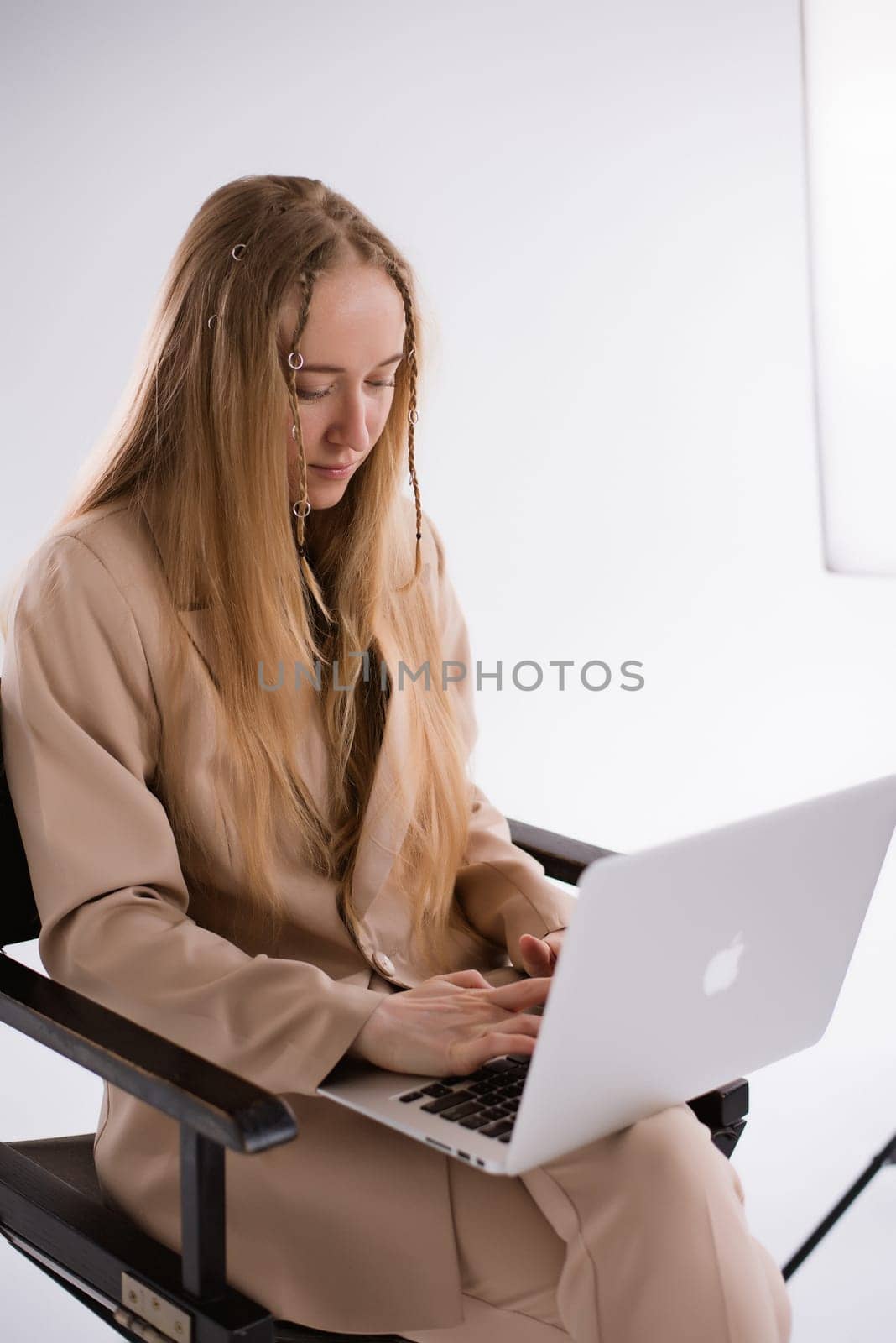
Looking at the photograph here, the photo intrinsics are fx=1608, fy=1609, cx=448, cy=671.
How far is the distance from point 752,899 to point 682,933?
9cm

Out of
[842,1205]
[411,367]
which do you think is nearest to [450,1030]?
[411,367]

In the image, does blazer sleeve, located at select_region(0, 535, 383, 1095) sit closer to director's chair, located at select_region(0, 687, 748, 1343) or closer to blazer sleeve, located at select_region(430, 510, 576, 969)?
director's chair, located at select_region(0, 687, 748, 1343)

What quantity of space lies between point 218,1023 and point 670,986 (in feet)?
1.55

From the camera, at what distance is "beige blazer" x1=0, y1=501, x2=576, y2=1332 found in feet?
5.12

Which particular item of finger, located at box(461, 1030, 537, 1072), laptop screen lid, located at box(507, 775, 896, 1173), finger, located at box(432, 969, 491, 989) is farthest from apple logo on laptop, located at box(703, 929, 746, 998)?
finger, located at box(432, 969, 491, 989)

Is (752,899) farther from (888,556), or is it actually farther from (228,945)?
(888,556)

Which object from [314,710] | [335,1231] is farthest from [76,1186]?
[314,710]

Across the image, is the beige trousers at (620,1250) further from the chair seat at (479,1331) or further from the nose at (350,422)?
the nose at (350,422)

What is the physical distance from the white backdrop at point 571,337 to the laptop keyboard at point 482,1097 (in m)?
1.51

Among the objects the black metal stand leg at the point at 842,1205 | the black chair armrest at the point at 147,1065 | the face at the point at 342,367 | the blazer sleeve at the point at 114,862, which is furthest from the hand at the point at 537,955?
the black metal stand leg at the point at 842,1205

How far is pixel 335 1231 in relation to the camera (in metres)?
1.58

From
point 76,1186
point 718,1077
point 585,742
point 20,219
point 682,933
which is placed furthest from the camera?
point 585,742

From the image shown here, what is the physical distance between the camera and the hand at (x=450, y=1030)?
149cm

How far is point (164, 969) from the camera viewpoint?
5.16 feet
